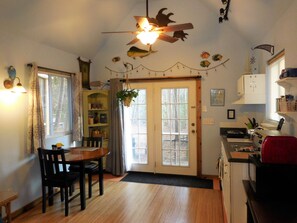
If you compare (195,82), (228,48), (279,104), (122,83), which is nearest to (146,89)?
(122,83)

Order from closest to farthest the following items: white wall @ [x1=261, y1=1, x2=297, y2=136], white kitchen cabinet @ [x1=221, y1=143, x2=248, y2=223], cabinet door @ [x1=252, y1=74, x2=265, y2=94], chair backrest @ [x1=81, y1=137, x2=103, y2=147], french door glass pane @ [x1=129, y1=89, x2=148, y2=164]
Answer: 1. white wall @ [x1=261, y1=1, x2=297, y2=136]
2. white kitchen cabinet @ [x1=221, y1=143, x2=248, y2=223]
3. cabinet door @ [x1=252, y1=74, x2=265, y2=94]
4. chair backrest @ [x1=81, y1=137, x2=103, y2=147]
5. french door glass pane @ [x1=129, y1=89, x2=148, y2=164]

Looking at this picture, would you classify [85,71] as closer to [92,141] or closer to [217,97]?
[92,141]

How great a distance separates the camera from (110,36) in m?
4.95

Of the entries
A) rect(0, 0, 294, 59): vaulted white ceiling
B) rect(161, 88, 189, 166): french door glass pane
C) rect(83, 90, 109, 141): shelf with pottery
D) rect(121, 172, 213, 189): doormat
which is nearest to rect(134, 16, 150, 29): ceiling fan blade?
rect(0, 0, 294, 59): vaulted white ceiling

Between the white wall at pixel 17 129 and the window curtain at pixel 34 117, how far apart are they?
0.08 meters

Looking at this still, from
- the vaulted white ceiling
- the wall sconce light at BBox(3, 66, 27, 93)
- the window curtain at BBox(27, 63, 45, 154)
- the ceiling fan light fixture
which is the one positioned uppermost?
the vaulted white ceiling

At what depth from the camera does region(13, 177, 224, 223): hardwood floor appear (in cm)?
306

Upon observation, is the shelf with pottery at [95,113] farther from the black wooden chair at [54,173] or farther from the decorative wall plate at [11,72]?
the decorative wall plate at [11,72]

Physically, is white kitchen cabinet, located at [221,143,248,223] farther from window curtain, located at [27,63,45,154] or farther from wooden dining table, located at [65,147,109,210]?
window curtain, located at [27,63,45,154]

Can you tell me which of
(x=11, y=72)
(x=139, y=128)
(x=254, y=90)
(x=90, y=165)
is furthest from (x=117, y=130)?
(x=254, y=90)

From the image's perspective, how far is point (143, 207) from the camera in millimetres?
3396

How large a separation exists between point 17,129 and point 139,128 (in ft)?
7.84

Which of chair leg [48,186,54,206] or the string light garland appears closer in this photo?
chair leg [48,186,54,206]

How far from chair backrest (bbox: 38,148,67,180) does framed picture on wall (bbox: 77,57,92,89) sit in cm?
202
